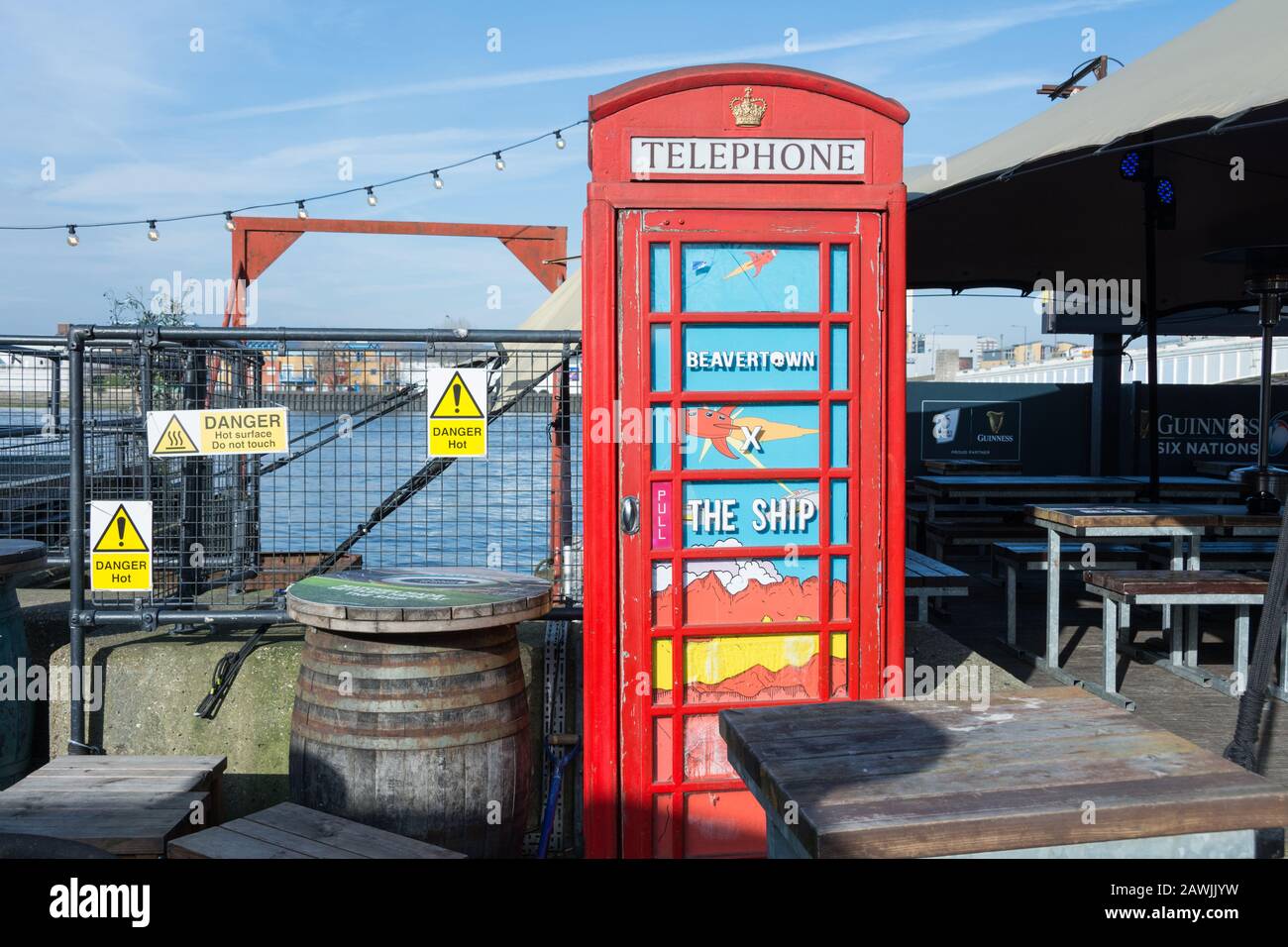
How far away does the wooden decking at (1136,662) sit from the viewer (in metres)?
5.39

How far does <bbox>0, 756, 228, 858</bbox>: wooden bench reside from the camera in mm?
3201

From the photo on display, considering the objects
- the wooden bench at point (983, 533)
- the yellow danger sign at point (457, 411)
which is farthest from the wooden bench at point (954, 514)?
the yellow danger sign at point (457, 411)

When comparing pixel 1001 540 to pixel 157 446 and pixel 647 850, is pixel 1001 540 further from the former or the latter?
pixel 157 446

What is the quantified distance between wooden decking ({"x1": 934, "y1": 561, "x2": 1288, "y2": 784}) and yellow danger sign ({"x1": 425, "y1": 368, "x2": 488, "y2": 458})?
11.6 ft

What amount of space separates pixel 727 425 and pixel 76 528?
120 inches

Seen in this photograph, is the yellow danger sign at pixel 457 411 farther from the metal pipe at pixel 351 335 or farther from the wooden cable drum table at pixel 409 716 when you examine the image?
the wooden cable drum table at pixel 409 716

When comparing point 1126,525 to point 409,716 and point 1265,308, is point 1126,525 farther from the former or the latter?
point 409,716

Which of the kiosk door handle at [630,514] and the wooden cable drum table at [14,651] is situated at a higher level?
the kiosk door handle at [630,514]

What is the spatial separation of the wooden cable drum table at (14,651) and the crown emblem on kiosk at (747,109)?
354 cm

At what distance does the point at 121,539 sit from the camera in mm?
5000

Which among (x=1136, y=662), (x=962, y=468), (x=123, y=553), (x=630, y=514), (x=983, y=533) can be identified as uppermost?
(x=962, y=468)
